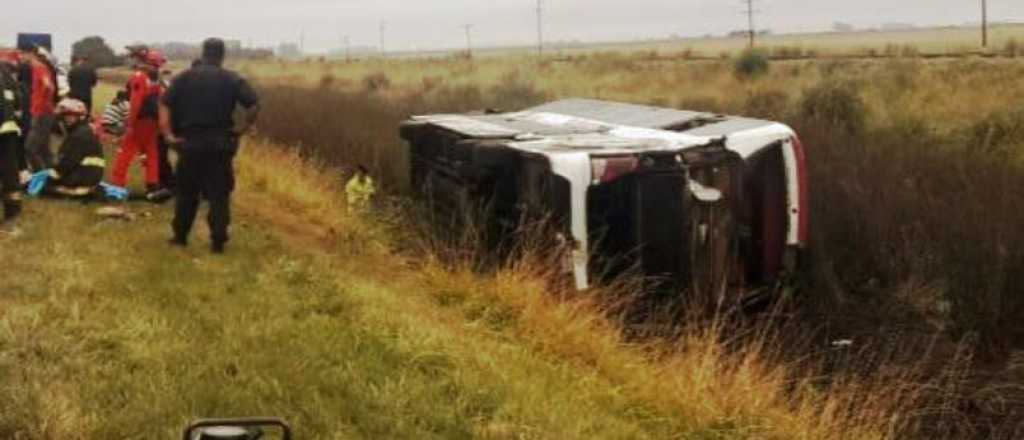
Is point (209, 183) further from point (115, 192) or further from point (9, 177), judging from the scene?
point (115, 192)

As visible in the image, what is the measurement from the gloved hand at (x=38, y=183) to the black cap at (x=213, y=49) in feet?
10.5

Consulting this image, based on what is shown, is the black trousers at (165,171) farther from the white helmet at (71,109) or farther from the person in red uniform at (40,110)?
the person in red uniform at (40,110)

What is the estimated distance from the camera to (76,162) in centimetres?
1062

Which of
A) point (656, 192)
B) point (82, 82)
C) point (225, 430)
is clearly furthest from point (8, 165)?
point (225, 430)

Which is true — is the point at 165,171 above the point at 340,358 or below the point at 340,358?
above

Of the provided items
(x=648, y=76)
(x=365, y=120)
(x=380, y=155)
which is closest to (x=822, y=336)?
(x=380, y=155)

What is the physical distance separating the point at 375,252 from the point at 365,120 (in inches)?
369

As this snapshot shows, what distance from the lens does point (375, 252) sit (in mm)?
9469

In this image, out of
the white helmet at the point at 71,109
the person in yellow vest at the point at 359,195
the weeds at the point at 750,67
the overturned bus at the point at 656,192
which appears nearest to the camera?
the overturned bus at the point at 656,192

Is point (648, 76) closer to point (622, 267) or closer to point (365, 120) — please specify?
point (365, 120)

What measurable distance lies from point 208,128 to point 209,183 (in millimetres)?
400

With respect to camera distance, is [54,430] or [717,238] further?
[717,238]

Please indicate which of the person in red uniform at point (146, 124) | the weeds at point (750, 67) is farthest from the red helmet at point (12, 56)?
the weeds at point (750, 67)

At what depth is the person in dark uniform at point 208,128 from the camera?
820 centimetres
